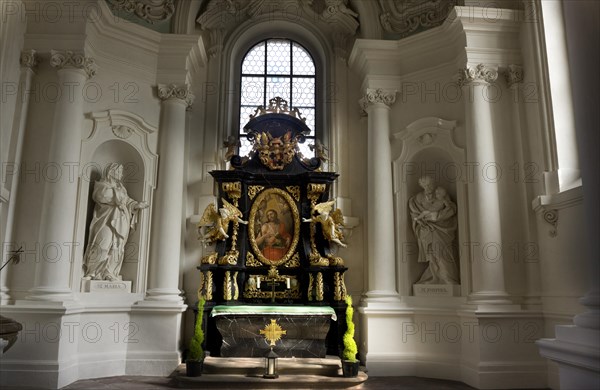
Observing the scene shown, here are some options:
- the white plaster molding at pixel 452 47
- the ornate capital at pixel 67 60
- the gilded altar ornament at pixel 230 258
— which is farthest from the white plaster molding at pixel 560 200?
the ornate capital at pixel 67 60

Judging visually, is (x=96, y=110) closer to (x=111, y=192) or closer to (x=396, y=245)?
(x=111, y=192)

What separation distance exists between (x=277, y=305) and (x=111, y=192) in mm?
3296

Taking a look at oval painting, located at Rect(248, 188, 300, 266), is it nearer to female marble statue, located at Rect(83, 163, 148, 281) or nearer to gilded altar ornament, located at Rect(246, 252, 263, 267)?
gilded altar ornament, located at Rect(246, 252, 263, 267)

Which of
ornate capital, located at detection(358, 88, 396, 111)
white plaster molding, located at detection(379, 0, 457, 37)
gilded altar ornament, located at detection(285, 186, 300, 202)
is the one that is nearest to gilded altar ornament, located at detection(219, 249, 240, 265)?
gilded altar ornament, located at detection(285, 186, 300, 202)

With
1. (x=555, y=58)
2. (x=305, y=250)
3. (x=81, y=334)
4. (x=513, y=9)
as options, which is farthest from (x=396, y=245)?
(x=81, y=334)

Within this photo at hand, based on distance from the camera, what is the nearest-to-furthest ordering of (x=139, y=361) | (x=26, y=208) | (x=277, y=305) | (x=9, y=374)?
(x=9, y=374), (x=26, y=208), (x=139, y=361), (x=277, y=305)

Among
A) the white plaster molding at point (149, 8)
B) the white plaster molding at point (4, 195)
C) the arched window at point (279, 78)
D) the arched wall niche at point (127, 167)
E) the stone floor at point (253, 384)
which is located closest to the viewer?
the stone floor at point (253, 384)

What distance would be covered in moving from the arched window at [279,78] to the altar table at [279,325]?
3573 millimetres

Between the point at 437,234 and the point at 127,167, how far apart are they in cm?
544

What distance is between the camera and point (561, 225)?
23.6 feet

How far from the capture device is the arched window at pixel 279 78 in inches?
408

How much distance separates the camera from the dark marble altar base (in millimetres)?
8102

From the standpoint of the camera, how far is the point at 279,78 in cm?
1047

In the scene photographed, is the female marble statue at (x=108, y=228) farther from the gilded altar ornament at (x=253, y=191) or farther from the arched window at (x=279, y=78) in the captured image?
the arched window at (x=279, y=78)
